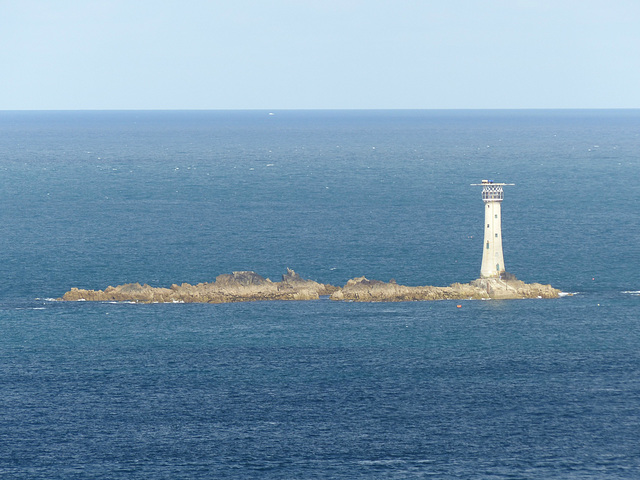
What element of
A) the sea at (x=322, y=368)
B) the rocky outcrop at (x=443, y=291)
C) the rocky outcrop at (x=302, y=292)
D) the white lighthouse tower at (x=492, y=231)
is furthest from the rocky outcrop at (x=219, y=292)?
the white lighthouse tower at (x=492, y=231)

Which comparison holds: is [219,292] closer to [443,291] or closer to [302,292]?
[302,292]

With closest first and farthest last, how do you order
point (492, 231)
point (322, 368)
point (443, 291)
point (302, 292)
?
point (322, 368)
point (492, 231)
point (443, 291)
point (302, 292)

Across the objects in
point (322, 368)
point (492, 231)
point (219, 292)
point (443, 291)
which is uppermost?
point (492, 231)

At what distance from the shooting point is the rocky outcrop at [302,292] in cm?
11825

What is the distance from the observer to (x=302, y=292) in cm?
11900

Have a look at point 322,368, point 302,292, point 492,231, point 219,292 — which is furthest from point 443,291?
point 322,368

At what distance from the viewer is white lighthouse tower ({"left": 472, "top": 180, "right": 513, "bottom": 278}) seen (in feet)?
386

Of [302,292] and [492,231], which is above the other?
[492,231]

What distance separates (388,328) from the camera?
10588cm

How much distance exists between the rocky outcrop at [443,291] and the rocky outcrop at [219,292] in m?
3.41

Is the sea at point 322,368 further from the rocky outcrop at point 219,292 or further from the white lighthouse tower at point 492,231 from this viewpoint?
the white lighthouse tower at point 492,231

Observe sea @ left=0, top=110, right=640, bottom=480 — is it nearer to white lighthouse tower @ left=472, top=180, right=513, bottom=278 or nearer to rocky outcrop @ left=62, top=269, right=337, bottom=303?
rocky outcrop @ left=62, top=269, right=337, bottom=303

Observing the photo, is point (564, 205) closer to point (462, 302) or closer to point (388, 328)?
point (462, 302)

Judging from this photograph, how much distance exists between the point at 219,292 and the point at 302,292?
31.5ft
